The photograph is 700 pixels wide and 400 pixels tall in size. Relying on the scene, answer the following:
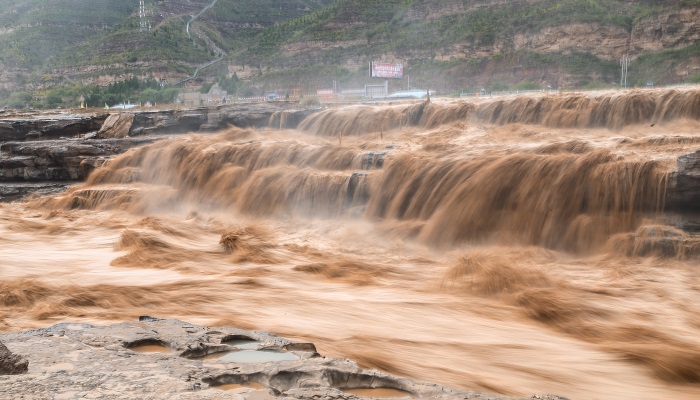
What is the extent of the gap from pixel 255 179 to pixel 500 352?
8021 millimetres

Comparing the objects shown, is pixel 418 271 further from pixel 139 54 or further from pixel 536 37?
pixel 139 54

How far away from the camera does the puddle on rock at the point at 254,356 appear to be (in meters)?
3.58

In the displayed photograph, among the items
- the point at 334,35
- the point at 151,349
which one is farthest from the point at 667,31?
the point at 151,349

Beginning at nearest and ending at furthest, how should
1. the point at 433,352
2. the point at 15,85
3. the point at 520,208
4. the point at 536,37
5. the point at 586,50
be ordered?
1. the point at 433,352
2. the point at 520,208
3. the point at 586,50
4. the point at 536,37
5. the point at 15,85

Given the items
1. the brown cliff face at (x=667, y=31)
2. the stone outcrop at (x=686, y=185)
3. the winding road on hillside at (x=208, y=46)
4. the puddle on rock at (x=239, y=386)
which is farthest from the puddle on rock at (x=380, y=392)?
the winding road on hillside at (x=208, y=46)

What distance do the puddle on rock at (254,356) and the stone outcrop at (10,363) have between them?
2.97 ft

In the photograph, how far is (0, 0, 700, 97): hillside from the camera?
48062 mm

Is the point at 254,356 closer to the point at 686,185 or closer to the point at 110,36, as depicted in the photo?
the point at 686,185

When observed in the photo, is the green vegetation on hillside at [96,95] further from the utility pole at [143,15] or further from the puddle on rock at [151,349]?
the puddle on rock at [151,349]

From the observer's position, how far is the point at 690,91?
11.5 meters

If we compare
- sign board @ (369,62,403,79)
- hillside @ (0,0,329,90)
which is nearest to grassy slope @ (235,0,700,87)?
sign board @ (369,62,403,79)

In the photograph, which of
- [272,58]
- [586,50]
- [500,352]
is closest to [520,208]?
[500,352]

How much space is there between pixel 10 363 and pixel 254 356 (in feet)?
3.75

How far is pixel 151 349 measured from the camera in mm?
3730
